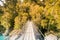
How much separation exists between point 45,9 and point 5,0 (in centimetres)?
171

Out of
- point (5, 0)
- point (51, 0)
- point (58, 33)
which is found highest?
point (5, 0)

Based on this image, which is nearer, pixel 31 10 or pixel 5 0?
pixel 31 10

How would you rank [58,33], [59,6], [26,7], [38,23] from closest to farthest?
[59,6] → [58,33] → [38,23] → [26,7]

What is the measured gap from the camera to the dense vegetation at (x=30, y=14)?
251 inches

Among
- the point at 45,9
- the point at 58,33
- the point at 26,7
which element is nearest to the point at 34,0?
the point at 26,7

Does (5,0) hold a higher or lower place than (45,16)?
higher

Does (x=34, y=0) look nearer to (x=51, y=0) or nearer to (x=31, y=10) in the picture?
(x=31, y=10)

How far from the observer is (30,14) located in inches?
280

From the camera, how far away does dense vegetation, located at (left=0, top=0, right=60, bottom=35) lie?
6364mm

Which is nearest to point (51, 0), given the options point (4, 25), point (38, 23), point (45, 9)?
point (45, 9)

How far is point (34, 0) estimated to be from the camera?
24.3 feet

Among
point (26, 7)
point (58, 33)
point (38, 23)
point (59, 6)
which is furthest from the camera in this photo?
point (26, 7)

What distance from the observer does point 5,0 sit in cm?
772

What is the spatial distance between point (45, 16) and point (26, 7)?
3.01ft
